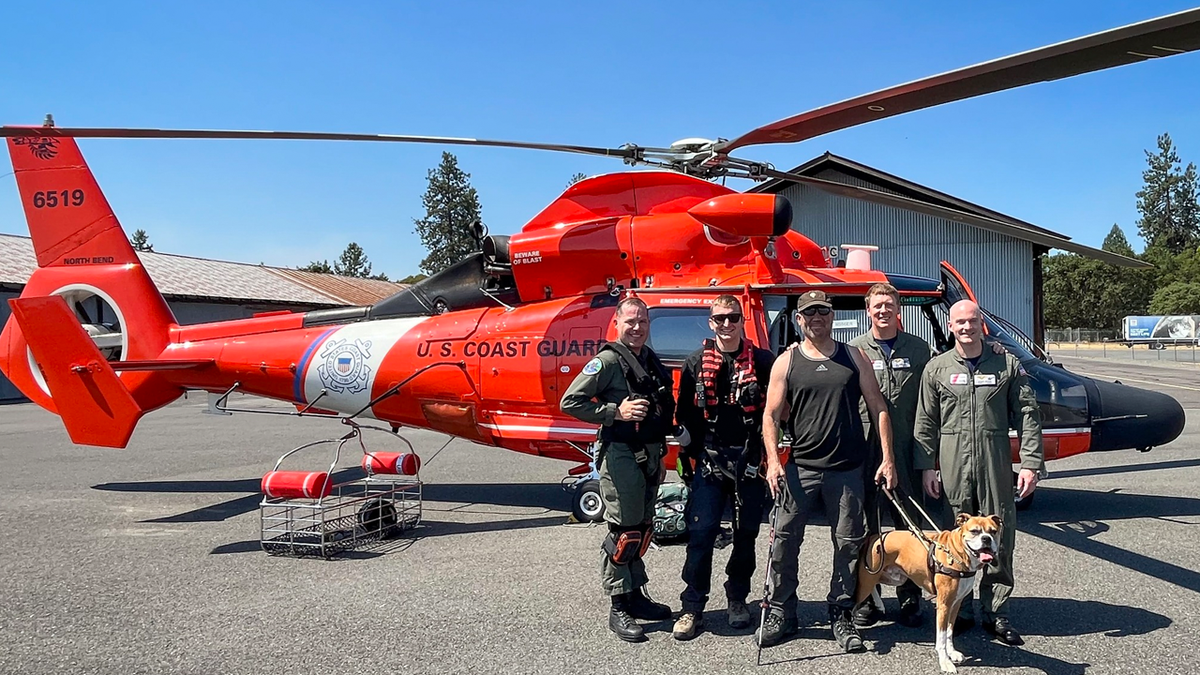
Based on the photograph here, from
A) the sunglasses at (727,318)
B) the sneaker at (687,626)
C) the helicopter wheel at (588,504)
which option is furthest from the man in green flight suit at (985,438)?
the helicopter wheel at (588,504)

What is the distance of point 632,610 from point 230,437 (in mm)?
12187

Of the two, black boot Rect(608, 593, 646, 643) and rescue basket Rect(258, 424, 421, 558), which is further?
rescue basket Rect(258, 424, 421, 558)

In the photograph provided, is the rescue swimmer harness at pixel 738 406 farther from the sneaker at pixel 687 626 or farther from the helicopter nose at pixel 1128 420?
the helicopter nose at pixel 1128 420

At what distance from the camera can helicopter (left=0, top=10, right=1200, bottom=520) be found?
6.70 m

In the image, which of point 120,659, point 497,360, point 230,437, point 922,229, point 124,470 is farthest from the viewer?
point 922,229

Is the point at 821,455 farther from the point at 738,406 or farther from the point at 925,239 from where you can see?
the point at 925,239

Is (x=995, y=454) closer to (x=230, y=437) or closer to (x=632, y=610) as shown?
(x=632, y=610)

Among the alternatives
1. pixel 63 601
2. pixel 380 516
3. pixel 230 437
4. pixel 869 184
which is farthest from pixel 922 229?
pixel 63 601

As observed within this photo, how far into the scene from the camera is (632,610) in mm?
4449

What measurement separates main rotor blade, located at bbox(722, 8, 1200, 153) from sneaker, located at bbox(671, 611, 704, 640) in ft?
10.3

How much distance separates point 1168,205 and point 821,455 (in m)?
117

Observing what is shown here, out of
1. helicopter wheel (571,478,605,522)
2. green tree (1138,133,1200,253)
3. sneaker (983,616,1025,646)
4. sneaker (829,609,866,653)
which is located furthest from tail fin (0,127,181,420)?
green tree (1138,133,1200,253)

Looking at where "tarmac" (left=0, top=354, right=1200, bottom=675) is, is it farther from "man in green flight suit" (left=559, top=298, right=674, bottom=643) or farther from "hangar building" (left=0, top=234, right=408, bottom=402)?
"hangar building" (left=0, top=234, right=408, bottom=402)

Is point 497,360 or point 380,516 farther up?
point 497,360
